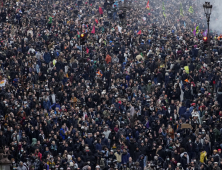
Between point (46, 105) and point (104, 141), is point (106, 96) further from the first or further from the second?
point (104, 141)

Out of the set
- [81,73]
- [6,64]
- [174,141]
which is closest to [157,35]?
[81,73]

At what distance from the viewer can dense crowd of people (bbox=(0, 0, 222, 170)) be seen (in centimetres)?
2344

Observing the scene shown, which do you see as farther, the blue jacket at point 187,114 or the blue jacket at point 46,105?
the blue jacket at point 46,105

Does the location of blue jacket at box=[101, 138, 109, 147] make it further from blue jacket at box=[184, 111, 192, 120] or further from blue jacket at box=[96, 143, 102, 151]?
blue jacket at box=[184, 111, 192, 120]

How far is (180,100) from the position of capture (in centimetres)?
2875

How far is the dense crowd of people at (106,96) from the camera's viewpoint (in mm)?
23438

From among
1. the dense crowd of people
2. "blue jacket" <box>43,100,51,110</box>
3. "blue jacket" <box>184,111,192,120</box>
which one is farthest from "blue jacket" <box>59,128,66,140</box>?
"blue jacket" <box>184,111,192,120</box>

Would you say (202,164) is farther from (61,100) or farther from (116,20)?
(116,20)

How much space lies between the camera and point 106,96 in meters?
28.1

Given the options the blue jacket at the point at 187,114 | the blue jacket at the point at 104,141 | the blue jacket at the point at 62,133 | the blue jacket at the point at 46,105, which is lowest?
the blue jacket at the point at 104,141

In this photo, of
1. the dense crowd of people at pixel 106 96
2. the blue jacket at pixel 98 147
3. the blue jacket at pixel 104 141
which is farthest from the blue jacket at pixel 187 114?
the blue jacket at pixel 98 147

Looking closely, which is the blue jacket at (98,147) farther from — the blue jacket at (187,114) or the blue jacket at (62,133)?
the blue jacket at (187,114)

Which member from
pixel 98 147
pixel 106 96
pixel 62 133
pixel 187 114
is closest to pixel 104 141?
pixel 98 147

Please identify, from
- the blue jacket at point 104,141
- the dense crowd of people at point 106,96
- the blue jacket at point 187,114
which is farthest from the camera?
the blue jacket at point 187,114
